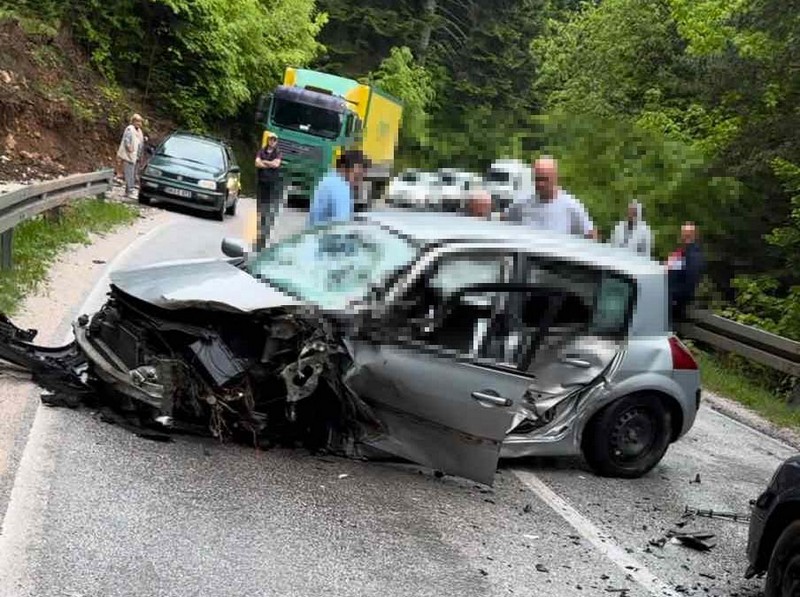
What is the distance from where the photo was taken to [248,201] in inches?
1185

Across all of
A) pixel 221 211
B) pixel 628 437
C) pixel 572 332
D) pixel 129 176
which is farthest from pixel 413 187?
pixel 572 332

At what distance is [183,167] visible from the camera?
2212 cm

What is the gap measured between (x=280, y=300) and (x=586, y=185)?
677 inches

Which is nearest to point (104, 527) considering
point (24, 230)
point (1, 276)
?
point (1, 276)

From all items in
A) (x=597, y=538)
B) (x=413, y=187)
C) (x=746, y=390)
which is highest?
(x=413, y=187)

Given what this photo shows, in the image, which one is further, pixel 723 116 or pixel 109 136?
pixel 109 136

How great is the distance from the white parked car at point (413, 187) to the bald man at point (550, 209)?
5.64m

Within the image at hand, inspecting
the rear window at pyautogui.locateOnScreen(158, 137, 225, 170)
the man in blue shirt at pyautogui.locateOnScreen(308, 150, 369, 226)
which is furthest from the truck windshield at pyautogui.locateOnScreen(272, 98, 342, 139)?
the man in blue shirt at pyautogui.locateOnScreen(308, 150, 369, 226)

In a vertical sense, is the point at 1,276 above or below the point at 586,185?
below

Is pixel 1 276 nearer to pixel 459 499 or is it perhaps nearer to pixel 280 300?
pixel 280 300

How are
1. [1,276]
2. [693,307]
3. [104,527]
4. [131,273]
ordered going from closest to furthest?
[104,527], [131,273], [1,276], [693,307]

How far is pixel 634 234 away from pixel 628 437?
15.4 feet

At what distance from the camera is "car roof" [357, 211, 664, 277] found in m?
6.88

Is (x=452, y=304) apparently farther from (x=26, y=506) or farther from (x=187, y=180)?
(x=187, y=180)
